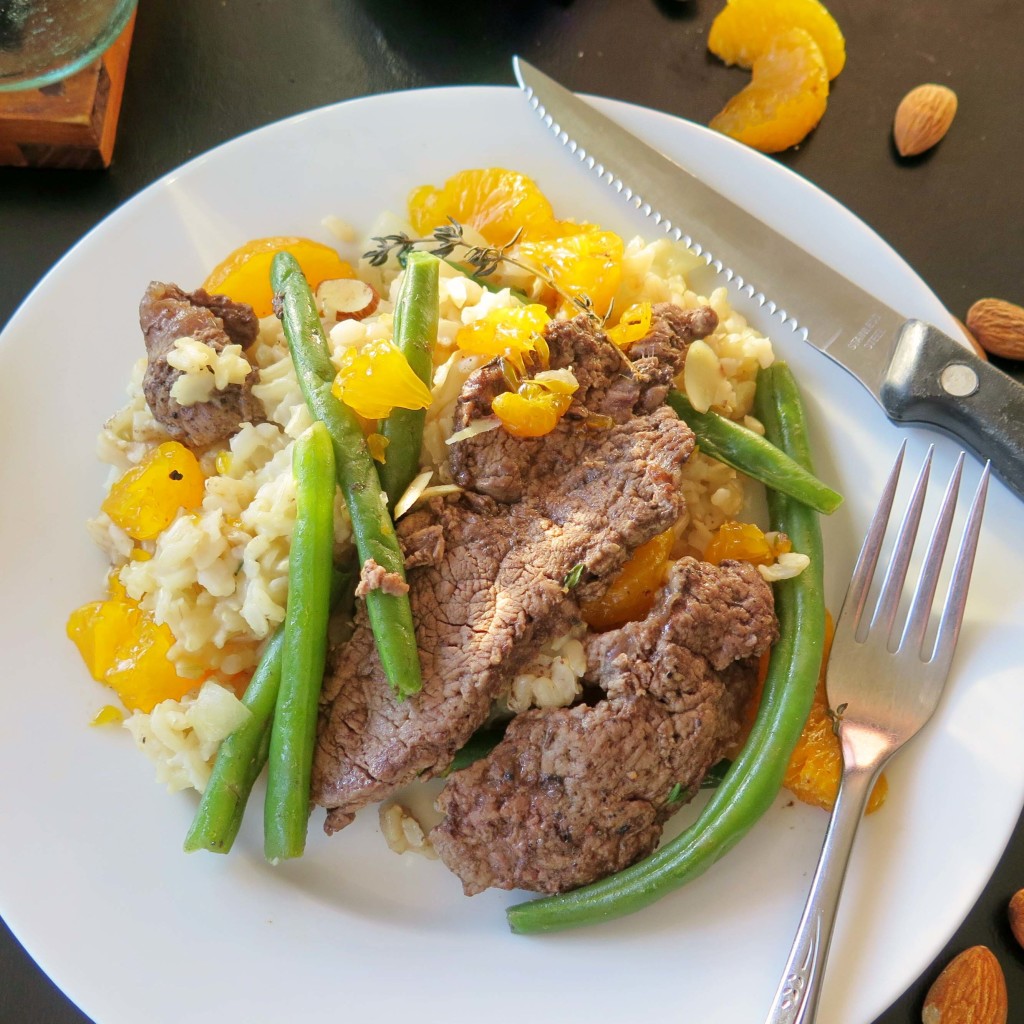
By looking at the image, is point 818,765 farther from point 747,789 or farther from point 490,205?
point 490,205

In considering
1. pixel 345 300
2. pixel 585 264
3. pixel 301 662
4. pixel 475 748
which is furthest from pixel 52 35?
pixel 475 748

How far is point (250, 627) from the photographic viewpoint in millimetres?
2787

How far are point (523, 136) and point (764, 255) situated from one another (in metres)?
0.98

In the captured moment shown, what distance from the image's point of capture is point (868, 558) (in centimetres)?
284

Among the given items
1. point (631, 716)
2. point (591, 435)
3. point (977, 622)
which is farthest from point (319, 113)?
point (977, 622)

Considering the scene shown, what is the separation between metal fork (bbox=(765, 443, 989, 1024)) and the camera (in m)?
2.61

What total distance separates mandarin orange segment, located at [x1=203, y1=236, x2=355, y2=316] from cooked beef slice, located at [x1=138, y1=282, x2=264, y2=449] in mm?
210

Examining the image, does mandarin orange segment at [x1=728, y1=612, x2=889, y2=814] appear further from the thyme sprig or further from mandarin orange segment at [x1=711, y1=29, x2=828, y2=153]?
mandarin orange segment at [x1=711, y1=29, x2=828, y2=153]

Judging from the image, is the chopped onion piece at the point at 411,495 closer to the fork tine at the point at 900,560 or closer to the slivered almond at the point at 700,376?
the slivered almond at the point at 700,376

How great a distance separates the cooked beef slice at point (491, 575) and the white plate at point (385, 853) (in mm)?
407

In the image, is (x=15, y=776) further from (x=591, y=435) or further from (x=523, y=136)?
(x=523, y=136)

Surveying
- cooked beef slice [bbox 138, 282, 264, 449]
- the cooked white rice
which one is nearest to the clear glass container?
cooked beef slice [bbox 138, 282, 264, 449]

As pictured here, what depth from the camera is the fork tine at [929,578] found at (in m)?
2.74

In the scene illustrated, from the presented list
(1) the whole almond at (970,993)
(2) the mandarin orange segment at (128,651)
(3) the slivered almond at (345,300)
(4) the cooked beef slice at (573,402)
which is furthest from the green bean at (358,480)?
(1) the whole almond at (970,993)
